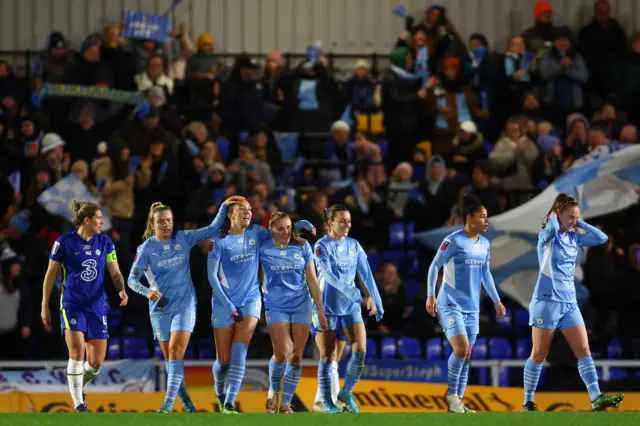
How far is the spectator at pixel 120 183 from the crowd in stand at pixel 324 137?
0.02 metres

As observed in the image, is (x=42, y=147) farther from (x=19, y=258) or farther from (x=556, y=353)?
(x=556, y=353)

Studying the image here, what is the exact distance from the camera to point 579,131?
17.5 metres

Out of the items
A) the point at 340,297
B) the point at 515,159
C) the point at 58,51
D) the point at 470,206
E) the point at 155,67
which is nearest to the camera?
the point at 340,297

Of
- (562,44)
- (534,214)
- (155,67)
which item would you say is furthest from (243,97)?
(562,44)

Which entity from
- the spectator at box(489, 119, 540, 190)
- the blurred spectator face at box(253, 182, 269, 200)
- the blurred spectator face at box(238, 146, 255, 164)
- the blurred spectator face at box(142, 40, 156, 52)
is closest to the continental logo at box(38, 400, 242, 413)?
the blurred spectator face at box(253, 182, 269, 200)

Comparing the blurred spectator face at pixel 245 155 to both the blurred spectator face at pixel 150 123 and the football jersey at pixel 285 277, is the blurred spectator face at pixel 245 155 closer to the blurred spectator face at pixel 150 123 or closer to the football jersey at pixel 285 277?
the blurred spectator face at pixel 150 123

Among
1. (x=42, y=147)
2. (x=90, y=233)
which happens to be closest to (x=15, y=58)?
(x=42, y=147)

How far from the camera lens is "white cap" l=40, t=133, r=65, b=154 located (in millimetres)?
→ 17422

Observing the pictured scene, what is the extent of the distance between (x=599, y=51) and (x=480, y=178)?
14.0 ft

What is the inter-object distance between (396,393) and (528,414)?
3.99 meters

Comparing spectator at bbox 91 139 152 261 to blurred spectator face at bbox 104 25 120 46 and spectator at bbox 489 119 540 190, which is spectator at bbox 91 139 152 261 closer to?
blurred spectator face at bbox 104 25 120 46

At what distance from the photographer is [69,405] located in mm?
14742

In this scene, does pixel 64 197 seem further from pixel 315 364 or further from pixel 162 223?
pixel 162 223

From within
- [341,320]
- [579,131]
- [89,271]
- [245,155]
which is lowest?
[341,320]
